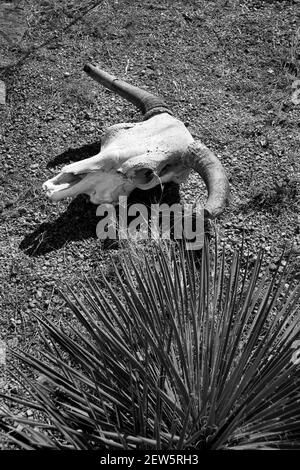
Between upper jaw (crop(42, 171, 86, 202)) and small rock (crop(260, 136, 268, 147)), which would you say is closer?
upper jaw (crop(42, 171, 86, 202))

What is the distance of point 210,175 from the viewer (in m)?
3.99

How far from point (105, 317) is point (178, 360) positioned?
13.4 inches

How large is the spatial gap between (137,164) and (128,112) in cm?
105

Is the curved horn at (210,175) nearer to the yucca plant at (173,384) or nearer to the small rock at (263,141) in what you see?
the small rock at (263,141)

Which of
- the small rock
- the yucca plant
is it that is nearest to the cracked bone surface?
the small rock

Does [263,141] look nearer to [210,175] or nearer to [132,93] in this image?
[210,175]

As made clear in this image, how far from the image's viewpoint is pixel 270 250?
400 centimetres

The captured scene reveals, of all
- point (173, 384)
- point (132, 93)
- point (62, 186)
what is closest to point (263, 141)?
point (132, 93)

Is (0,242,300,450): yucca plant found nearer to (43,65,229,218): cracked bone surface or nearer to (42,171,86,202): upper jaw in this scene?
(43,65,229,218): cracked bone surface

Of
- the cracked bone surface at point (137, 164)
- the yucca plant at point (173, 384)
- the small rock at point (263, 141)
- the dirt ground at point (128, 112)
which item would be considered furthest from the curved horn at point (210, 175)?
the yucca plant at point (173, 384)

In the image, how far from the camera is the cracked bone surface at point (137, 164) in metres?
4.07

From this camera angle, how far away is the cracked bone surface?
13.4 ft

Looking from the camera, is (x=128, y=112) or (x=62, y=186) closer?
(x=62, y=186)

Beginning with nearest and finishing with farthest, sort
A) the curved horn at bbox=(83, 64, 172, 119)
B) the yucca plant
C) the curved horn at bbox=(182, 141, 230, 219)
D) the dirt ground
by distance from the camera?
the yucca plant → the curved horn at bbox=(182, 141, 230, 219) → the dirt ground → the curved horn at bbox=(83, 64, 172, 119)
